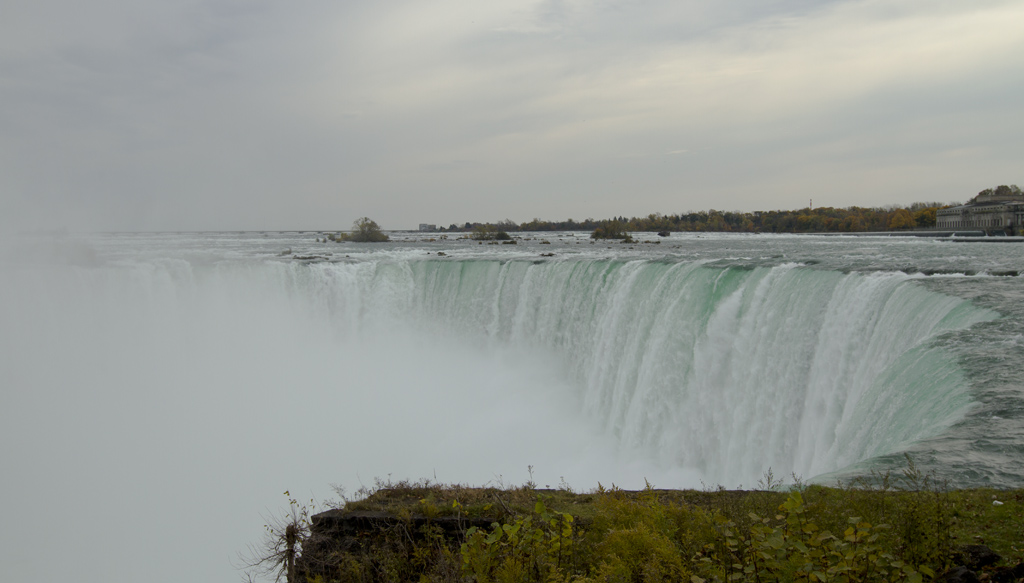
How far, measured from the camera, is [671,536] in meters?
5.17

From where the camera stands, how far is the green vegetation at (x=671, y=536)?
3.85m

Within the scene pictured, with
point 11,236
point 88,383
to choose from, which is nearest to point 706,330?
point 88,383

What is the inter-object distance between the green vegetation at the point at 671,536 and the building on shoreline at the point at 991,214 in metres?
38.0

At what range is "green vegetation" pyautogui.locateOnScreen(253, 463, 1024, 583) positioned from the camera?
3848 millimetres

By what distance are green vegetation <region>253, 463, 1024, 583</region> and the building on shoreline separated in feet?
125

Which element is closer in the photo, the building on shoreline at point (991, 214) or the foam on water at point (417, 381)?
the foam on water at point (417, 381)

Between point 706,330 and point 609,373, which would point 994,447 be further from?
point 609,373

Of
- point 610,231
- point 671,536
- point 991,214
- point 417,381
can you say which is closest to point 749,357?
point 671,536

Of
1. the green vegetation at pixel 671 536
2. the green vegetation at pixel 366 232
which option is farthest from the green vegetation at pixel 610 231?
the green vegetation at pixel 671 536

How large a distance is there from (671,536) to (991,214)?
137 ft

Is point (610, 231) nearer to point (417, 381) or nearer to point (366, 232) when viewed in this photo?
point (366, 232)

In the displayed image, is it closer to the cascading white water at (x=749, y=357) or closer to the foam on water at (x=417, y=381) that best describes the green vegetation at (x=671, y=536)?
the foam on water at (x=417, y=381)

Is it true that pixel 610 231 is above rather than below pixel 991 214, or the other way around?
below

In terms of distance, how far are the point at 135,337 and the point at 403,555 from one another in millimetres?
22275
